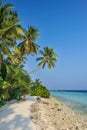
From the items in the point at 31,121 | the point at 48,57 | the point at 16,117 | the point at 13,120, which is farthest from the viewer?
the point at 48,57

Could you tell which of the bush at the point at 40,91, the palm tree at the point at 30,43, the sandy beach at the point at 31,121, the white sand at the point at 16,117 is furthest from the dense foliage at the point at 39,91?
the sandy beach at the point at 31,121

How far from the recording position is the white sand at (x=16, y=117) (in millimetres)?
16502

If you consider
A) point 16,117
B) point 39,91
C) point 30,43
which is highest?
point 30,43

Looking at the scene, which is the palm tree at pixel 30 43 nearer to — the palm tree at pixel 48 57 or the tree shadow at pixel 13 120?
the palm tree at pixel 48 57

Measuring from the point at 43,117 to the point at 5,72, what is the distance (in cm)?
800

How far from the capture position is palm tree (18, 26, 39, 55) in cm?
3522

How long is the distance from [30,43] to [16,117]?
61.7 ft

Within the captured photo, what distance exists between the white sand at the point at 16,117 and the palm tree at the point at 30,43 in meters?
13.6

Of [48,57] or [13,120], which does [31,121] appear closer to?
[13,120]

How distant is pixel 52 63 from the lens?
4438cm

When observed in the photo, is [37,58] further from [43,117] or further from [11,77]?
[43,117]

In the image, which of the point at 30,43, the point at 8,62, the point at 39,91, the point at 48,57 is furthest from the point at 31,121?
the point at 48,57

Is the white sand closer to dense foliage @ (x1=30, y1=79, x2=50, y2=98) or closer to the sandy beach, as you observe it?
the sandy beach

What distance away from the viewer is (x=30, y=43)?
118ft
